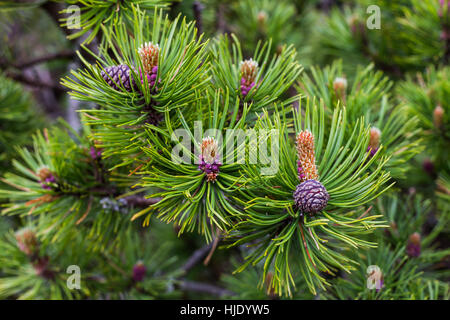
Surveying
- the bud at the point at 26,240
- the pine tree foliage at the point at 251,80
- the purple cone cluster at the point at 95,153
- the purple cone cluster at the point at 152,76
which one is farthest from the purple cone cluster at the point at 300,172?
the bud at the point at 26,240

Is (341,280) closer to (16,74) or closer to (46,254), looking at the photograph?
(46,254)

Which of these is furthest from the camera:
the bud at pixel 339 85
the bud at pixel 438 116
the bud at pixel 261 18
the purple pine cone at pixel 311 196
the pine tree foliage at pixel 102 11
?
the bud at pixel 261 18

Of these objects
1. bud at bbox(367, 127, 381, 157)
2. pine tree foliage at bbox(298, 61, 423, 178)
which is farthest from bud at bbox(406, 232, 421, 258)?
bud at bbox(367, 127, 381, 157)

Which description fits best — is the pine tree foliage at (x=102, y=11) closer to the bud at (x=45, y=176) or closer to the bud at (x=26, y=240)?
the bud at (x=45, y=176)

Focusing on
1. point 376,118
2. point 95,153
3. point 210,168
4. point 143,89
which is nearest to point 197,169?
point 210,168

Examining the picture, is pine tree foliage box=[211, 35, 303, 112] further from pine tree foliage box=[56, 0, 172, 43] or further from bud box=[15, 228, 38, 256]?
bud box=[15, 228, 38, 256]
